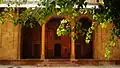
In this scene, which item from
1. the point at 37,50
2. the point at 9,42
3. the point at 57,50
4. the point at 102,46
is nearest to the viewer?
the point at 9,42

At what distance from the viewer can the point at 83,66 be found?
14766 millimetres

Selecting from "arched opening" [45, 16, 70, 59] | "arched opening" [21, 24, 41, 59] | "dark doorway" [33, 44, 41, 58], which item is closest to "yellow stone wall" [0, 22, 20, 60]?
"arched opening" [21, 24, 41, 59]

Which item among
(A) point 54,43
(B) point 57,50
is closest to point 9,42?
(A) point 54,43

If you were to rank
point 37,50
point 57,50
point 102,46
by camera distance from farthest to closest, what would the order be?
point 57,50 < point 37,50 < point 102,46

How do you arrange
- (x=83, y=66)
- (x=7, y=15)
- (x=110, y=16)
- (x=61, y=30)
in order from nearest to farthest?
(x=110, y=16) < (x=61, y=30) < (x=7, y=15) < (x=83, y=66)

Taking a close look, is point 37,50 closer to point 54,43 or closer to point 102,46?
point 54,43

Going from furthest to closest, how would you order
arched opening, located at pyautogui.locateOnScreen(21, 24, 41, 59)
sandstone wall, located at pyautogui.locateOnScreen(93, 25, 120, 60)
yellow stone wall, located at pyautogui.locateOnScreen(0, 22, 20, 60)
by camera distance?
arched opening, located at pyautogui.locateOnScreen(21, 24, 41, 59) < sandstone wall, located at pyautogui.locateOnScreen(93, 25, 120, 60) < yellow stone wall, located at pyautogui.locateOnScreen(0, 22, 20, 60)

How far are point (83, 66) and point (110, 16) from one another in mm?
10294

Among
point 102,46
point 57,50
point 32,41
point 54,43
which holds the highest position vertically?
point 32,41

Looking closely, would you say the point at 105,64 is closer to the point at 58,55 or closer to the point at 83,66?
the point at 83,66

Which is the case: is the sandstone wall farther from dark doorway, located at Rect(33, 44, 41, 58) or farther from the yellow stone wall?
the yellow stone wall

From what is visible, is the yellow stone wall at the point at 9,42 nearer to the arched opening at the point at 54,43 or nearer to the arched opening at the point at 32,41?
the arched opening at the point at 32,41

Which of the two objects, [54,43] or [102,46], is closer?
[102,46]

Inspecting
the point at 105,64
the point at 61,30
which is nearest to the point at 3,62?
the point at 105,64
